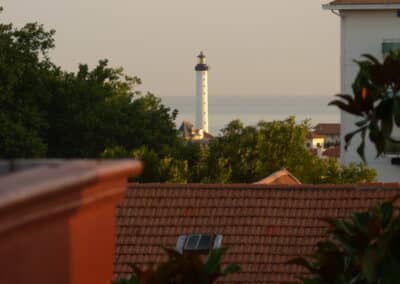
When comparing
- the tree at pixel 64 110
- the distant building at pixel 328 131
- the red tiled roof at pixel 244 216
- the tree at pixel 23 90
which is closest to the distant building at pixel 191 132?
the distant building at pixel 328 131

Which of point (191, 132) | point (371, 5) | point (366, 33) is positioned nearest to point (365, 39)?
point (366, 33)

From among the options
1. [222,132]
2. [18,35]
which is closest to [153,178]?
[222,132]

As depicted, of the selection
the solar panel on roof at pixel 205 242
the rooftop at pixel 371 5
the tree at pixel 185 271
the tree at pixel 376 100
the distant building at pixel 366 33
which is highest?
the rooftop at pixel 371 5

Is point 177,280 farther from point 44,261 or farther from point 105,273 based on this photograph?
point 44,261

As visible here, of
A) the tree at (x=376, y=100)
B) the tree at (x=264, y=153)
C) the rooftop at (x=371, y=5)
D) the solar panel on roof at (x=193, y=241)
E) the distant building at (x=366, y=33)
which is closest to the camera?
the tree at (x=376, y=100)

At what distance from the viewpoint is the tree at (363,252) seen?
6539 millimetres

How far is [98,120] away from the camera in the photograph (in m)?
64.2

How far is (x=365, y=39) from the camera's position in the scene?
6381 cm

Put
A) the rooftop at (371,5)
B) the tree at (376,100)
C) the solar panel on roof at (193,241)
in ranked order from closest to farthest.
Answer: the tree at (376,100)
the solar panel on roof at (193,241)
the rooftop at (371,5)

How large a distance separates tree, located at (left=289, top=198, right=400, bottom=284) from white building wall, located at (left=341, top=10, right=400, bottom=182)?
56.2 metres

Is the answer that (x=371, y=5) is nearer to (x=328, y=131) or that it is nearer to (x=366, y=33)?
(x=366, y=33)

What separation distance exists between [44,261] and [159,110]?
64661 mm

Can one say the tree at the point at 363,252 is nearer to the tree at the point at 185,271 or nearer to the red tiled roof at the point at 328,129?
the tree at the point at 185,271

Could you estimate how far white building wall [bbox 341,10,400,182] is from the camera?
63.4 meters
